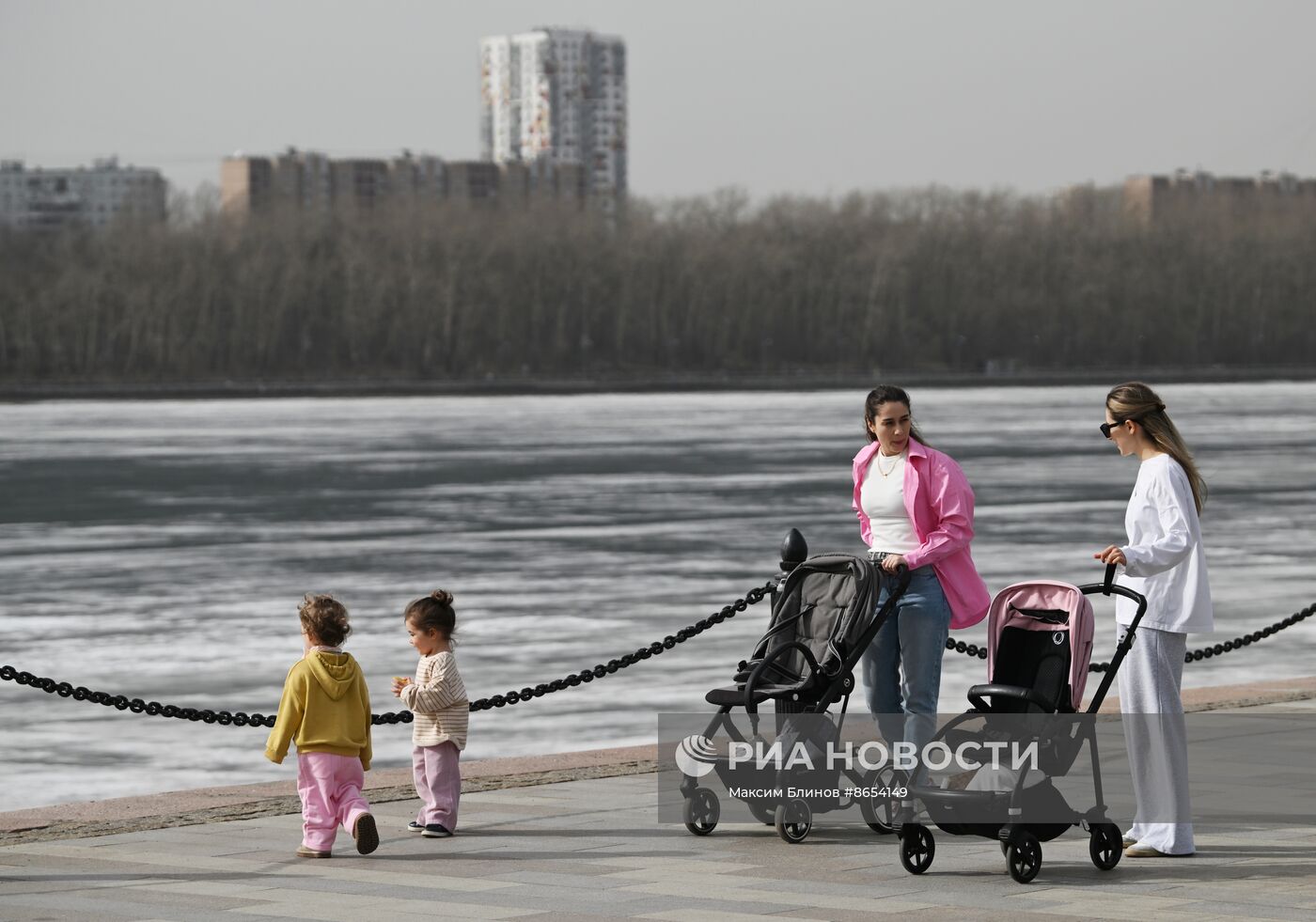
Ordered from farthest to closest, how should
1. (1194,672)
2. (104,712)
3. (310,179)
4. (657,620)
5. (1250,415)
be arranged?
(310,179) → (1250,415) → (657,620) → (1194,672) → (104,712)

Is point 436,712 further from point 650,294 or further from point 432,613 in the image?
point 650,294

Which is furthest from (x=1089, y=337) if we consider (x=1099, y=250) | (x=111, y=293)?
(x=111, y=293)

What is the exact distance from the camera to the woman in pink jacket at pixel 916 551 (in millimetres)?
7195

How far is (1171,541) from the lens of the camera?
6668 mm

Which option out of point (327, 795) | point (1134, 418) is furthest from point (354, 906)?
point (1134, 418)

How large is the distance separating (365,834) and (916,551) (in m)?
2.09

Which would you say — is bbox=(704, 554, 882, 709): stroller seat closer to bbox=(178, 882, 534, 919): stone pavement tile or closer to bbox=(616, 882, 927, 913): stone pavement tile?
bbox=(616, 882, 927, 913): stone pavement tile

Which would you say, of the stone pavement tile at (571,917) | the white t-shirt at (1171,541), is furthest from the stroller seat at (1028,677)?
the stone pavement tile at (571,917)

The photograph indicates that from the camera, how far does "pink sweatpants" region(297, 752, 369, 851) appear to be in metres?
6.97

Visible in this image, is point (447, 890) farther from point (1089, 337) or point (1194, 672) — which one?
point (1089, 337)

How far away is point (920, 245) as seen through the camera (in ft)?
521

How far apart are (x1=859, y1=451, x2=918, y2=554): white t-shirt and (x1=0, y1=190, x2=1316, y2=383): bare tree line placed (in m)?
132

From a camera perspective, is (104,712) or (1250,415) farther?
(1250,415)

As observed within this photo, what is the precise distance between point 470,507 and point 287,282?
4503 inches
